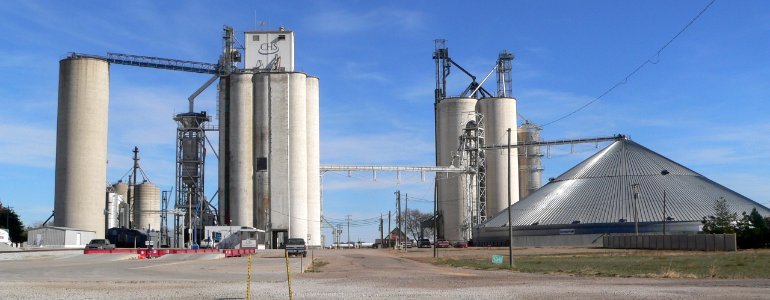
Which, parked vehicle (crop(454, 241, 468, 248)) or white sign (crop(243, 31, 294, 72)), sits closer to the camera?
white sign (crop(243, 31, 294, 72))

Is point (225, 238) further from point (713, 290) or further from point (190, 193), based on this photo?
point (713, 290)

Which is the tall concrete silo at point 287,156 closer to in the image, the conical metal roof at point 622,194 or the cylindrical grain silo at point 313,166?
the cylindrical grain silo at point 313,166

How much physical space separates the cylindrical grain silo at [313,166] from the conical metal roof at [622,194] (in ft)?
80.3

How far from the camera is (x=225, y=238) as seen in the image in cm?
9662

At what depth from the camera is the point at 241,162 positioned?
10600cm

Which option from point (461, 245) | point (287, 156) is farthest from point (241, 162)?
point (461, 245)

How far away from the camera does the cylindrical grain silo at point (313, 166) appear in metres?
110

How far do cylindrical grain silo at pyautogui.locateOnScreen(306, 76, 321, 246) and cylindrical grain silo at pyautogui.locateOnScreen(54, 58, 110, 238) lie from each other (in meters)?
26.0

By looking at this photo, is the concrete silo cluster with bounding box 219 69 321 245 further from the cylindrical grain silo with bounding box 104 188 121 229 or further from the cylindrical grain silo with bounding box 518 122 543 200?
the cylindrical grain silo with bounding box 518 122 543 200

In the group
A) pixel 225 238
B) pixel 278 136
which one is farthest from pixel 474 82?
pixel 225 238

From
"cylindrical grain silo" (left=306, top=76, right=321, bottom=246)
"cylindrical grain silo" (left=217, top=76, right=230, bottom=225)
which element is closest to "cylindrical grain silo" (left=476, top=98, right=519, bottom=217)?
"cylindrical grain silo" (left=306, top=76, right=321, bottom=246)

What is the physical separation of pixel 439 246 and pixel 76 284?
88273 millimetres

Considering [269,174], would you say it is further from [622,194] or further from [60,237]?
[622,194]

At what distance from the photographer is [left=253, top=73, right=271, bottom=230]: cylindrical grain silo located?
10512cm
